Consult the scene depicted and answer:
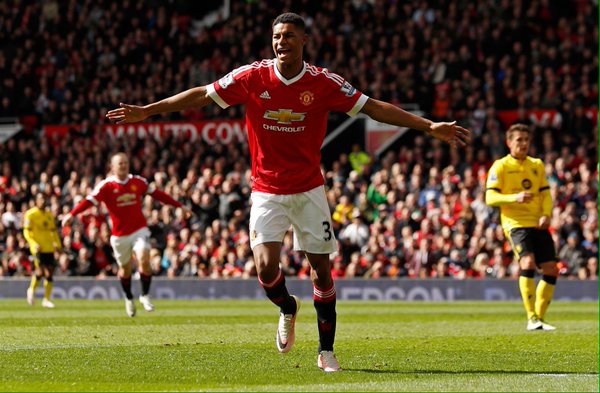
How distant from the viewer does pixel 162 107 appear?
9438 millimetres

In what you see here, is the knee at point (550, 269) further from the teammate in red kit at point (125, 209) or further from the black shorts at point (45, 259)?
the black shorts at point (45, 259)

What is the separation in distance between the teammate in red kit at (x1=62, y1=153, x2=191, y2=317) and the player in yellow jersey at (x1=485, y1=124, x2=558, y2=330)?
5.99 m

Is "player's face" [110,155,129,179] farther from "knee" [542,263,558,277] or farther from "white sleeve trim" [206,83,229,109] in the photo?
"white sleeve trim" [206,83,229,109]

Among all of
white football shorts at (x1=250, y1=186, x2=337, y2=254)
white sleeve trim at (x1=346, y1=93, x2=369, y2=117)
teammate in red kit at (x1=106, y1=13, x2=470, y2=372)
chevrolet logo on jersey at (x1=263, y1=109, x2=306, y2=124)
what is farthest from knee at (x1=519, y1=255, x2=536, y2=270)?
chevrolet logo on jersey at (x1=263, y1=109, x2=306, y2=124)

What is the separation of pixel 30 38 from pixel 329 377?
30.5m

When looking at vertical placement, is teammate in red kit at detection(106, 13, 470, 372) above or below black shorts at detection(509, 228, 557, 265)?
above

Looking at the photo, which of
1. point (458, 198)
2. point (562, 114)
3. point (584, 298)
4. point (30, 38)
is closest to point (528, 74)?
point (562, 114)

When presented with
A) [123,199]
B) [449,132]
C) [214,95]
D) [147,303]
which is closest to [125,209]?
[123,199]

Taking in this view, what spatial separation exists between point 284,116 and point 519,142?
5.55 metres

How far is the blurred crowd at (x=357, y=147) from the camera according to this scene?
26203 mm

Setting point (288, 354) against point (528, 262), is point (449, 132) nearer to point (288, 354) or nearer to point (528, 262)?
point (288, 354)

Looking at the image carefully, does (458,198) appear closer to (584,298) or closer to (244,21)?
(584,298)

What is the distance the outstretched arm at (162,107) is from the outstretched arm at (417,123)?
129cm

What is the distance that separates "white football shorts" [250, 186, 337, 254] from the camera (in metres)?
9.55
